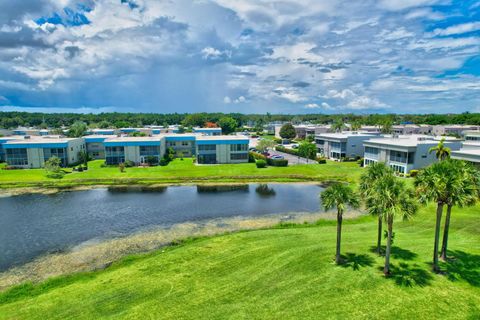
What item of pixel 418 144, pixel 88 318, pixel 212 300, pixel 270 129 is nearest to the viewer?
pixel 88 318

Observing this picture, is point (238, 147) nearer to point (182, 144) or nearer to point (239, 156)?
point (239, 156)

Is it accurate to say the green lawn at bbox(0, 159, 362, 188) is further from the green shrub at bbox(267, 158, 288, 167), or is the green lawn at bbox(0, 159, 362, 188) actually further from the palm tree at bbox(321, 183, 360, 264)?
the palm tree at bbox(321, 183, 360, 264)

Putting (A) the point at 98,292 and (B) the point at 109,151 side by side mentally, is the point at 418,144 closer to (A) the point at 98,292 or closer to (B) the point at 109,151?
(A) the point at 98,292

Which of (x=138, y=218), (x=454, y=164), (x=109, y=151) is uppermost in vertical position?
(x=454, y=164)

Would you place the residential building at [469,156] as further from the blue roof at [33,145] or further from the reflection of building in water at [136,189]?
the blue roof at [33,145]

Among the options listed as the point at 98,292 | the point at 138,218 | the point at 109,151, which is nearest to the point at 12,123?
the point at 109,151

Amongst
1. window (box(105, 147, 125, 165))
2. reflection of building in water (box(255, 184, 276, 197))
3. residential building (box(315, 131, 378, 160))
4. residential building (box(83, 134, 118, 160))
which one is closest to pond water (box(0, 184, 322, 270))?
reflection of building in water (box(255, 184, 276, 197))

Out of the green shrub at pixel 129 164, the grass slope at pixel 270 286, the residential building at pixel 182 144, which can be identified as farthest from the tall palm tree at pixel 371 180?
the residential building at pixel 182 144

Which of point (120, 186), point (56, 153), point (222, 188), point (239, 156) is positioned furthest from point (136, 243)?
point (56, 153)
